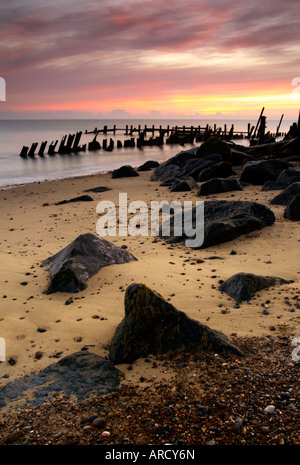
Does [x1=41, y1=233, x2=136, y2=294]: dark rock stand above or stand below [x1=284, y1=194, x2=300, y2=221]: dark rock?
below

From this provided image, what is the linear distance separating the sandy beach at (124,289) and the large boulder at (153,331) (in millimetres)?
181

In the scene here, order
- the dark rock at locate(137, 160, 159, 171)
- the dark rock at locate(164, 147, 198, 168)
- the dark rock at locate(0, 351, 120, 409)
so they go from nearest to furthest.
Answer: the dark rock at locate(0, 351, 120, 409) < the dark rock at locate(164, 147, 198, 168) < the dark rock at locate(137, 160, 159, 171)

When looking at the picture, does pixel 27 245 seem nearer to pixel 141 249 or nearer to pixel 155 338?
pixel 141 249

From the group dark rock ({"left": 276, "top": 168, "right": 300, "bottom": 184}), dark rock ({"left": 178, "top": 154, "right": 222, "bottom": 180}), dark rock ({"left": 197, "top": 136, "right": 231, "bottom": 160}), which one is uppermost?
dark rock ({"left": 197, "top": 136, "right": 231, "bottom": 160})

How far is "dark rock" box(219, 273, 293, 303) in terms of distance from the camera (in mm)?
5027

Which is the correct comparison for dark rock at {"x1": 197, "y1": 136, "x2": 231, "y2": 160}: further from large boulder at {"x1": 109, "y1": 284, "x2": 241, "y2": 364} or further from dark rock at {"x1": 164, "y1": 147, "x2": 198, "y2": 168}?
large boulder at {"x1": 109, "y1": 284, "x2": 241, "y2": 364}

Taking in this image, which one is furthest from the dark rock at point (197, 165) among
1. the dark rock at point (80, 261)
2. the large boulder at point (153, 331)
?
the large boulder at point (153, 331)

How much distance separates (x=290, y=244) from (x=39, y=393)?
5470 mm

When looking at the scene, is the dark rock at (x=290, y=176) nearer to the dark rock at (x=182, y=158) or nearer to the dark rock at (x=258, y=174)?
the dark rock at (x=258, y=174)

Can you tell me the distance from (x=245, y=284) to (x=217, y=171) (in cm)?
1163

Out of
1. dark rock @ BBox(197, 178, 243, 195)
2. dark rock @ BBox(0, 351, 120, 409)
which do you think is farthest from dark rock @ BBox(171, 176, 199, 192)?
dark rock @ BBox(0, 351, 120, 409)

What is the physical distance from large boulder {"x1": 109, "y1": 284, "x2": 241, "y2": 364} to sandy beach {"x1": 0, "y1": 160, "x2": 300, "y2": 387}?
18 centimetres

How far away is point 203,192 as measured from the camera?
1233 centimetres

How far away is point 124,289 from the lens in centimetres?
564
